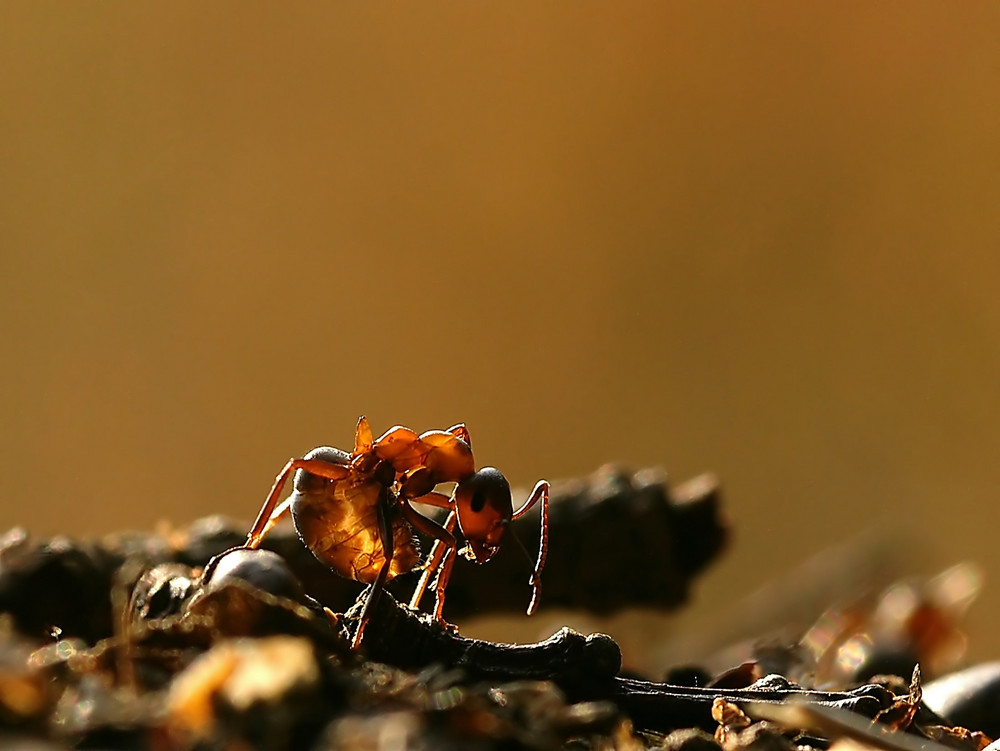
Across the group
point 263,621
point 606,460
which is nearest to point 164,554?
point 263,621

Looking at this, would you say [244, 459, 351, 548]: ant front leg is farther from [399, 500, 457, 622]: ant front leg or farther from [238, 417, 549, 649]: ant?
[399, 500, 457, 622]: ant front leg

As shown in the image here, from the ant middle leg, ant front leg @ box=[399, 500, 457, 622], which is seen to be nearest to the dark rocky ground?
the ant middle leg

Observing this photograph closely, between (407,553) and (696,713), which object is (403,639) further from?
(407,553)

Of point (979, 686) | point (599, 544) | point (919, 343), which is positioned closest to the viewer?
point (979, 686)

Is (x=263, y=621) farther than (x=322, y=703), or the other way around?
(x=263, y=621)

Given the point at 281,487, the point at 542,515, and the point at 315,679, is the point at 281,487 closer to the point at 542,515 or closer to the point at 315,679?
the point at 542,515

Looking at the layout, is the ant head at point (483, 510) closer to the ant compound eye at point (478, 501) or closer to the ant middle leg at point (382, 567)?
the ant compound eye at point (478, 501)

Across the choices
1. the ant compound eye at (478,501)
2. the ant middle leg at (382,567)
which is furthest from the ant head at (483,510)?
the ant middle leg at (382,567)

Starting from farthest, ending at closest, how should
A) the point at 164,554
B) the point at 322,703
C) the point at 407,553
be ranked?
the point at 164,554 → the point at 407,553 → the point at 322,703

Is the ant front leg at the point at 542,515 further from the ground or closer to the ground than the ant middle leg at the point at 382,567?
further from the ground
